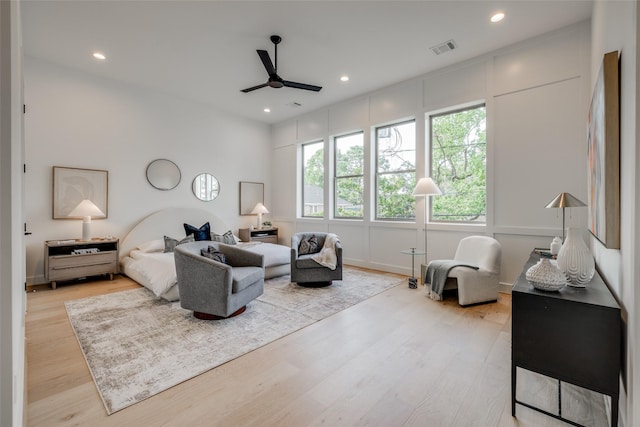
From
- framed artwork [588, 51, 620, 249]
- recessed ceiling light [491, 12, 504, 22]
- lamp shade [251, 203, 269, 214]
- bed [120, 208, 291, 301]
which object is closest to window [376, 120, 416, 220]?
recessed ceiling light [491, 12, 504, 22]

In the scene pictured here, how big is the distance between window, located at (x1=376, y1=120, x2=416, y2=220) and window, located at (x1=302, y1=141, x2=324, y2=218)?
4.81 feet

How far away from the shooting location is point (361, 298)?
377cm

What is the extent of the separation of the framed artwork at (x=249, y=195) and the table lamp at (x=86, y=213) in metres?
2.81

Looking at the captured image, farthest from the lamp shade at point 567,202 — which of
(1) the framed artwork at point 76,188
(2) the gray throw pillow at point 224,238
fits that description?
(1) the framed artwork at point 76,188

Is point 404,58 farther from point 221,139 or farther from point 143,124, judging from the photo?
point 143,124

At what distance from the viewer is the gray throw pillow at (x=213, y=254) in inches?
131

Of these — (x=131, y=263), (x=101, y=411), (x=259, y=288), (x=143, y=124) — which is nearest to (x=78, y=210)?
(x=131, y=263)

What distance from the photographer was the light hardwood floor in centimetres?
168

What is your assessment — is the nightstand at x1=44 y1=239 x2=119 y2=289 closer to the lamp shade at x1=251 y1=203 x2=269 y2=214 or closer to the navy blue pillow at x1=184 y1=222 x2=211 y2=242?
the navy blue pillow at x1=184 y1=222 x2=211 y2=242

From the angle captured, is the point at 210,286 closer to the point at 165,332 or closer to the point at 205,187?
the point at 165,332

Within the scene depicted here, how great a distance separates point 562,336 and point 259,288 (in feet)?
9.00

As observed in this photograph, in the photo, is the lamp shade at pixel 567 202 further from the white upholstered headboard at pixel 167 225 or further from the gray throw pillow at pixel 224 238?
the white upholstered headboard at pixel 167 225

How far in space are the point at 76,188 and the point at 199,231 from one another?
77.2 inches

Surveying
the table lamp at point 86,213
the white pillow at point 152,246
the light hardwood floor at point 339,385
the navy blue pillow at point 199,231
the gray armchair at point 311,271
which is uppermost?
the table lamp at point 86,213
